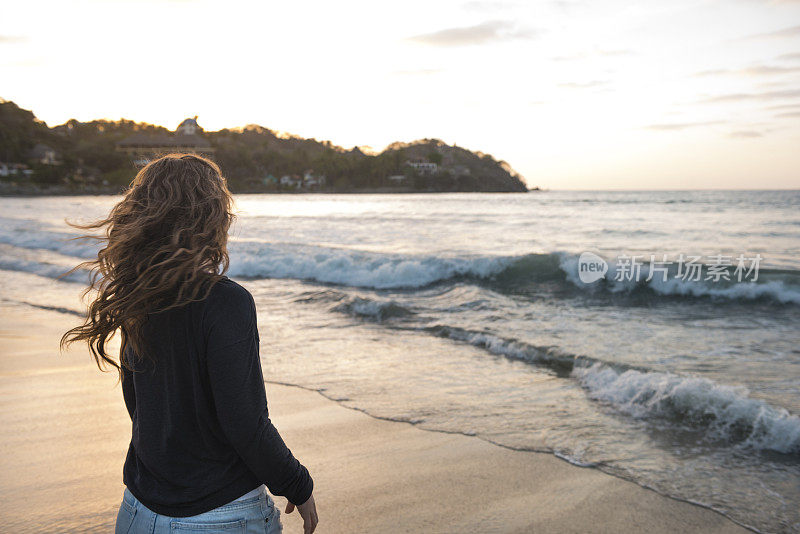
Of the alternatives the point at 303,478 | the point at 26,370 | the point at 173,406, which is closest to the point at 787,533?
the point at 303,478

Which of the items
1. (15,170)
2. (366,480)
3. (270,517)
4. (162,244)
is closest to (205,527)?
(270,517)

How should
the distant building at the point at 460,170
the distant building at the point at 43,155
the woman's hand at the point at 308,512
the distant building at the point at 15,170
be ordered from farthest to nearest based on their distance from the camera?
the distant building at the point at 460,170 < the distant building at the point at 43,155 < the distant building at the point at 15,170 < the woman's hand at the point at 308,512

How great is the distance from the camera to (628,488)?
3357mm

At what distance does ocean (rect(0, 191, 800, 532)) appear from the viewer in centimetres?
394

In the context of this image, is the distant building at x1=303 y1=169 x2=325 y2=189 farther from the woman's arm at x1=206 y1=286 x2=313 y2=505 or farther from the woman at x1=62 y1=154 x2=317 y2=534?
the woman's arm at x1=206 y1=286 x2=313 y2=505

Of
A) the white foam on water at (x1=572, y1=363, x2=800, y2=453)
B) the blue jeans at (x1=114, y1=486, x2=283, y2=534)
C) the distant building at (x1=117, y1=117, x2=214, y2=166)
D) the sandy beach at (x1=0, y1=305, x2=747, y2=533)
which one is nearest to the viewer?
the blue jeans at (x1=114, y1=486, x2=283, y2=534)

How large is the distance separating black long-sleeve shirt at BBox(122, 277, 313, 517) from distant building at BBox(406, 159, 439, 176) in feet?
400

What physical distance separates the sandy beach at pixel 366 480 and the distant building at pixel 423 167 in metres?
119

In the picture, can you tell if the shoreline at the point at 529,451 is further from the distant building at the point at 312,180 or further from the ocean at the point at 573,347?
the distant building at the point at 312,180

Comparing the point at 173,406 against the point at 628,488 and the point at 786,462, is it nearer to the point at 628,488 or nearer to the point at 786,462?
the point at 628,488

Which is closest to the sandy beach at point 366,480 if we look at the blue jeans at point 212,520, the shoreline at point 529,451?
the shoreline at point 529,451

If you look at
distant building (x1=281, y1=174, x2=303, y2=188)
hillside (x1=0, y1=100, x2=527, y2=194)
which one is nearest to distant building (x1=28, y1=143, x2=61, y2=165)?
hillside (x1=0, y1=100, x2=527, y2=194)

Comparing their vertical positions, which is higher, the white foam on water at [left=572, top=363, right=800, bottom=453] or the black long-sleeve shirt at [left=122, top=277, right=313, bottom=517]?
the black long-sleeve shirt at [left=122, top=277, right=313, bottom=517]

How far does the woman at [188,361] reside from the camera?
1366mm
